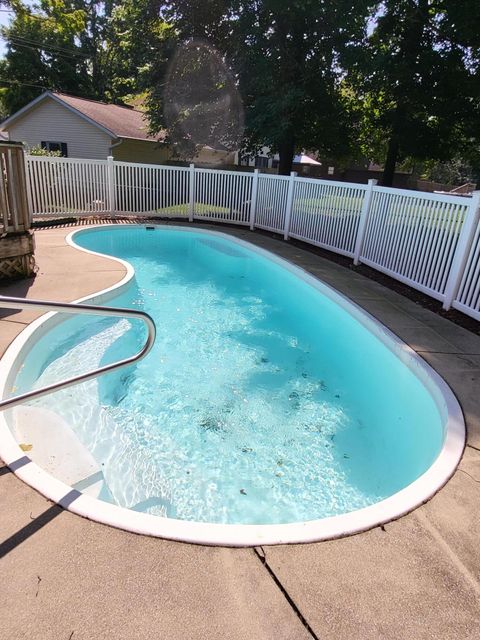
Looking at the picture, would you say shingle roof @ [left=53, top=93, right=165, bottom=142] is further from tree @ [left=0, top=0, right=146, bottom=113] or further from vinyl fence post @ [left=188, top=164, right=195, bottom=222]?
vinyl fence post @ [left=188, top=164, right=195, bottom=222]

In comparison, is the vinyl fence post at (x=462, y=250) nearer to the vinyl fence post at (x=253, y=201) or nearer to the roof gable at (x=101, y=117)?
the vinyl fence post at (x=253, y=201)

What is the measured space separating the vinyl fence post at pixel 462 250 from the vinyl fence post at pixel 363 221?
8.09 ft

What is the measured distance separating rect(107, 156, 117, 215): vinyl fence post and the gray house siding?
9110 mm

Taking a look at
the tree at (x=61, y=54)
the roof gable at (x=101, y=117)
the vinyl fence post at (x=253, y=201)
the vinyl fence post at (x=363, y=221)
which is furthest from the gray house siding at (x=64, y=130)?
the vinyl fence post at (x=363, y=221)

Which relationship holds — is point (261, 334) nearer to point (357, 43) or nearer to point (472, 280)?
point (472, 280)

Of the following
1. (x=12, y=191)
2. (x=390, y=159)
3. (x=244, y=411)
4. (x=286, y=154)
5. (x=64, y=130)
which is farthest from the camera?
(x=64, y=130)

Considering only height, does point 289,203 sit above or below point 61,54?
below

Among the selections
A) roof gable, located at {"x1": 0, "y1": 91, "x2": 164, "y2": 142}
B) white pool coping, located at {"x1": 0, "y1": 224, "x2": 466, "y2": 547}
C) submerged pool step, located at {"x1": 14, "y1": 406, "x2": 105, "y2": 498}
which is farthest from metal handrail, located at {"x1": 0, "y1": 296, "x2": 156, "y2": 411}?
roof gable, located at {"x1": 0, "y1": 91, "x2": 164, "y2": 142}

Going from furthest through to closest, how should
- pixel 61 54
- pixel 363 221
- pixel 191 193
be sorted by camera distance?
pixel 61 54, pixel 191 193, pixel 363 221

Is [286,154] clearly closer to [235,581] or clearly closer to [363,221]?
[363,221]

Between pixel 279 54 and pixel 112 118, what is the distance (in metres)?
10.7

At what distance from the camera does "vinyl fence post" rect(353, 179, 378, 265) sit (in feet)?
24.6

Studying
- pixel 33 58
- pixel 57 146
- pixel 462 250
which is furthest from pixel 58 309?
pixel 33 58

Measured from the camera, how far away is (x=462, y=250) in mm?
5305
